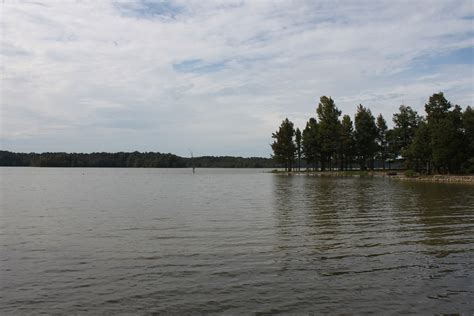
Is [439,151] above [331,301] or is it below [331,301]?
above

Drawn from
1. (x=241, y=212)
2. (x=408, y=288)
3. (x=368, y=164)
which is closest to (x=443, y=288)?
(x=408, y=288)

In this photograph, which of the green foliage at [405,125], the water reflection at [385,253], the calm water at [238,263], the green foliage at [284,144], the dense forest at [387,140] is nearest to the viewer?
the calm water at [238,263]

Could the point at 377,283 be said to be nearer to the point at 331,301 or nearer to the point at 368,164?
the point at 331,301

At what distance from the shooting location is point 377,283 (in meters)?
12.7

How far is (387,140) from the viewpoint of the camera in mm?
110250

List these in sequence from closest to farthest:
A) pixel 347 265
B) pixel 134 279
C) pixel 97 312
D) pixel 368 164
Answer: pixel 97 312 < pixel 134 279 < pixel 347 265 < pixel 368 164

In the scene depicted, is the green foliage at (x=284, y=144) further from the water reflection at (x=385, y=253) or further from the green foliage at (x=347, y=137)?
the water reflection at (x=385, y=253)

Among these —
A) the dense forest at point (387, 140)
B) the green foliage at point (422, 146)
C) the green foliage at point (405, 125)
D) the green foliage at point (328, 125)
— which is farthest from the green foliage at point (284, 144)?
the green foliage at point (422, 146)

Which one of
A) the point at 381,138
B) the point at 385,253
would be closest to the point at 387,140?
the point at 381,138

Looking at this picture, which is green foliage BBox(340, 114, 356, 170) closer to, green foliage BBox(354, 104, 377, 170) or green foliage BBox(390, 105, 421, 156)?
green foliage BBox(354, 104, 377, 170)

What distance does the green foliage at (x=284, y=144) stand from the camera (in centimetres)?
13575

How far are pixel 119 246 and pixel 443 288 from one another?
1277cm

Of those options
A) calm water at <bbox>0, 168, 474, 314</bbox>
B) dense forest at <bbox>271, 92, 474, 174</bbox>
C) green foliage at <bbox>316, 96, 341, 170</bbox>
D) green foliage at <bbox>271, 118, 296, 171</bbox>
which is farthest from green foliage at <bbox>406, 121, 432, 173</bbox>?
calm water at <bbox>0, 168, 474, 314</bbox>

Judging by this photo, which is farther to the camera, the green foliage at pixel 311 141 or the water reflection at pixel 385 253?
the green foliage at pixel 311 141
